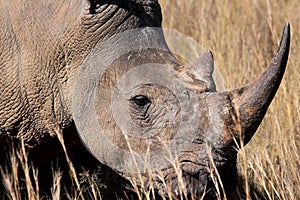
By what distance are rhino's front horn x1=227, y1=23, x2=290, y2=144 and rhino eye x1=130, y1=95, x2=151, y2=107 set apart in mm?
500

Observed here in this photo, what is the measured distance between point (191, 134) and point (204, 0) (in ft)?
15.0

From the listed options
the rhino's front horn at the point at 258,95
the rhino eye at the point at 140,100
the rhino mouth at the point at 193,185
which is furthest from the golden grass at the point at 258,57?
the rhino eye at the point at 140,100

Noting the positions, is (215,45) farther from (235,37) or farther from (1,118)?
(1,118)

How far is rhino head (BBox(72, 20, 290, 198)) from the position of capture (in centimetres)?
426

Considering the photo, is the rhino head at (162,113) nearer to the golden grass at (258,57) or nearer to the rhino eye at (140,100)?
the rhino eye at (140,100)

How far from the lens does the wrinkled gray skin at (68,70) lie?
4.41m

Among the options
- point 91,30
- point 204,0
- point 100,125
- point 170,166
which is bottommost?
point 170,166

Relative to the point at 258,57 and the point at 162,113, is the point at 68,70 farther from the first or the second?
the point at 258,57

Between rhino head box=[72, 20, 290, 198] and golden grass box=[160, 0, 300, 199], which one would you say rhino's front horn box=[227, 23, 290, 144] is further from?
golden grass box=[160, 0, 300, 199]

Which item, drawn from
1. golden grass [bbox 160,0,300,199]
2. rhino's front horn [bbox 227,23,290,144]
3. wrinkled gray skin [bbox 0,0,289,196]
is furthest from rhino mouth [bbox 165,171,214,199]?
golden grass [bbox 160,0,300,199]

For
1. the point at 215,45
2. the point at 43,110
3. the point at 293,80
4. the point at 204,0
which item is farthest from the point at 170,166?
the point at 204,0

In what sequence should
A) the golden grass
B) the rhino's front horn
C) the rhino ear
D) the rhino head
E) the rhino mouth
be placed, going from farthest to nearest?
the golden grass → the rhino ear → the rhino mouth → the rhino head → the rhino's front horn

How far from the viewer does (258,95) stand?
4.20 meters

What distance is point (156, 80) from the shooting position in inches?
178
